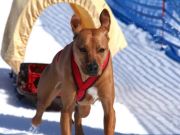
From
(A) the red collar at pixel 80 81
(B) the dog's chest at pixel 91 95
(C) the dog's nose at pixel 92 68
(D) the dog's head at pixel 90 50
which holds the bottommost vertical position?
(B) the dog's chest at pixel 91 95

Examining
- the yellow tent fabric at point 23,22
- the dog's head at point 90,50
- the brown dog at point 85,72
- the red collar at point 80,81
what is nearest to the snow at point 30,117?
the yellow tent fabric at point 23,22

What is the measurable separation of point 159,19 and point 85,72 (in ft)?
17.0

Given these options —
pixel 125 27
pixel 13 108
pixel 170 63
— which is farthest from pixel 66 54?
pixel 125 27

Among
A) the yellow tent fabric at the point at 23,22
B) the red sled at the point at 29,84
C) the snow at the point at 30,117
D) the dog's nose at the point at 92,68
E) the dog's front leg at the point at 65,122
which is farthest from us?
the red sled at the point at 29,84

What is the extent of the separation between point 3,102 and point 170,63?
2.88m

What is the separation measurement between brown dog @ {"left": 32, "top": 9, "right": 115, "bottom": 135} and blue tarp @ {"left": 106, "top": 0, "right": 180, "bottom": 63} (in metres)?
3.75

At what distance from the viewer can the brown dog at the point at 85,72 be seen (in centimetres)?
415

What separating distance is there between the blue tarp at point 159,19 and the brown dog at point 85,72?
3.75m

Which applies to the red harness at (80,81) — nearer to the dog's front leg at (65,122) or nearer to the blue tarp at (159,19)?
the dog's front leg at (65,122)

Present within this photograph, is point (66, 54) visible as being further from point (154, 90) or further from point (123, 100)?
point (154, 90)

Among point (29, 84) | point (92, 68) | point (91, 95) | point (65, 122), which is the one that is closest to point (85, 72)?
point (92, 68)

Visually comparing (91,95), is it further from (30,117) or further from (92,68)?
(30,117)

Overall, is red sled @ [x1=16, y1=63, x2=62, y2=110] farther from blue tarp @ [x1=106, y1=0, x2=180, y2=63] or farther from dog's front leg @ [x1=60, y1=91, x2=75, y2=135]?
blue tarp @ [x1=106, y1=0, x2=180, y2=63]

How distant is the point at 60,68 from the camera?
181 inches
